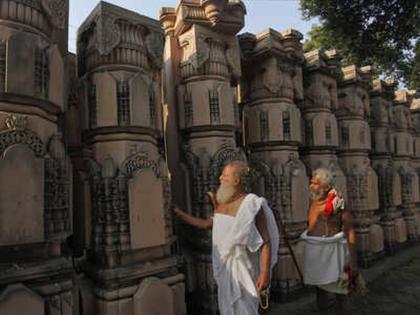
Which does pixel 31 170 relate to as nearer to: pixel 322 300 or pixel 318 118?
pixel 322 300

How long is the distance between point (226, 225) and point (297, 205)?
7.49 ft

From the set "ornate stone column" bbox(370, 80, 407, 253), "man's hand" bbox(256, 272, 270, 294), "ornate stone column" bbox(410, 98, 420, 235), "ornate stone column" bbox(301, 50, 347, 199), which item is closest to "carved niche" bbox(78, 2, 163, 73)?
"man's hand" bbox(256, 272, 270, 294)

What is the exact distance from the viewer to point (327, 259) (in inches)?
141

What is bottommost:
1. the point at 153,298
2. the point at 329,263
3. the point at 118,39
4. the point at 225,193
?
the point at 153,298

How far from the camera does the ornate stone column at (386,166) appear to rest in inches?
283

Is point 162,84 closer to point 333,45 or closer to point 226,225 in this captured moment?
point 226,225

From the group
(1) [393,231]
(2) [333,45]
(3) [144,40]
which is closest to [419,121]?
(1) [393,231]

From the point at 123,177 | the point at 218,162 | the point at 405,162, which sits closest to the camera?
the point at 123,177

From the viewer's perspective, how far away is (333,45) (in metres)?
13.7

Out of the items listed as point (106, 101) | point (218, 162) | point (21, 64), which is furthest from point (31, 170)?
point (218, 162)

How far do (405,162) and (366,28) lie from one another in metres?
6.92

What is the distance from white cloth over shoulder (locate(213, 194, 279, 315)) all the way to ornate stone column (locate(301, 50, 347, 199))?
3067 millimetres

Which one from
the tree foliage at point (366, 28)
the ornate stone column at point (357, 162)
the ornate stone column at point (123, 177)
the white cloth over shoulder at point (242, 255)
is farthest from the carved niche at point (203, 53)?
the tree foliage at point (366, 28)

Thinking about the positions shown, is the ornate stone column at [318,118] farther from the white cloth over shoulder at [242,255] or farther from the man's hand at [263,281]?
the man's hand at [263,281]
